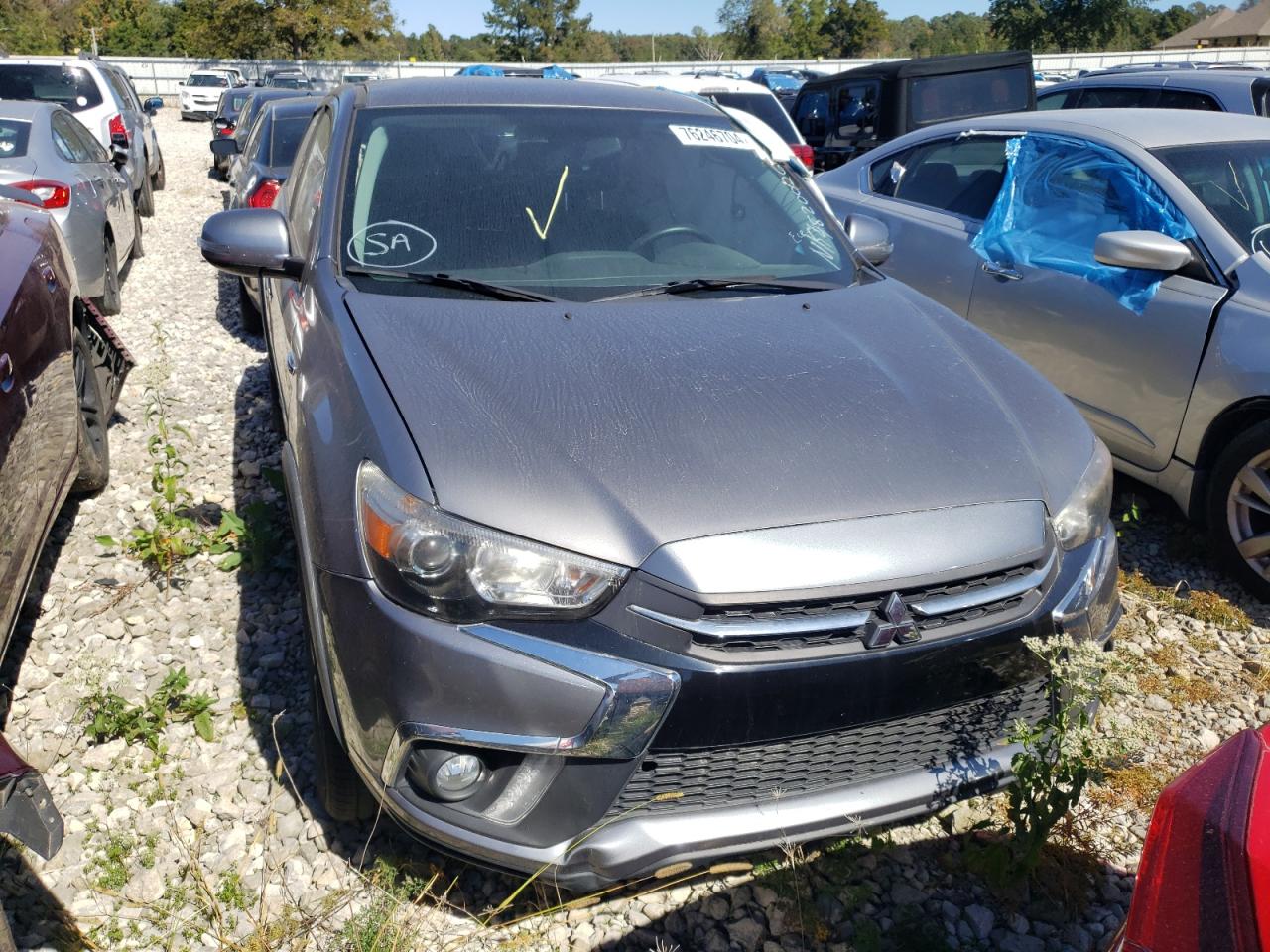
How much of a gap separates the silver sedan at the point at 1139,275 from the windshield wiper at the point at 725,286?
2.34 feet

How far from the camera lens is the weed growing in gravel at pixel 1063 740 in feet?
7.32

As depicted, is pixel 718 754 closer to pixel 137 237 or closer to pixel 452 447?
pixel 452 447

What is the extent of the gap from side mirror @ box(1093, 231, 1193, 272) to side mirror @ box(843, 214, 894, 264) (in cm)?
95

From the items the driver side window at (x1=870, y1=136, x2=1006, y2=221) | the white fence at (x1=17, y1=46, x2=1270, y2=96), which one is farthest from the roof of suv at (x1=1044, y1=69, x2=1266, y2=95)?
the white fence at (x1=17, y1=46, x2=1270, y2=96)

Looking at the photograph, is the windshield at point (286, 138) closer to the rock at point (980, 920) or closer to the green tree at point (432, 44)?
the rock at point (980, 920)

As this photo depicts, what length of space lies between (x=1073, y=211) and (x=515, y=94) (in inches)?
103

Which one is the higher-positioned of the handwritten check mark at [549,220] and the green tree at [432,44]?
the green tree at [432,44]

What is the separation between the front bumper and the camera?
1.99 m

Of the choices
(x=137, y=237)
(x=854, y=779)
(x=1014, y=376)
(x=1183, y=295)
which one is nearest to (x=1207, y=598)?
(x=1183, y=295)

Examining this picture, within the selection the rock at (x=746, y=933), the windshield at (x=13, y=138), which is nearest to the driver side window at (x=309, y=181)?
the rock at (x=746, y=933)

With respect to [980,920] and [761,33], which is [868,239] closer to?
[980,920]

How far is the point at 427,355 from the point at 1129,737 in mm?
1815

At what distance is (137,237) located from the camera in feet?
32.1

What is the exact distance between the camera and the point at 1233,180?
437 cm
